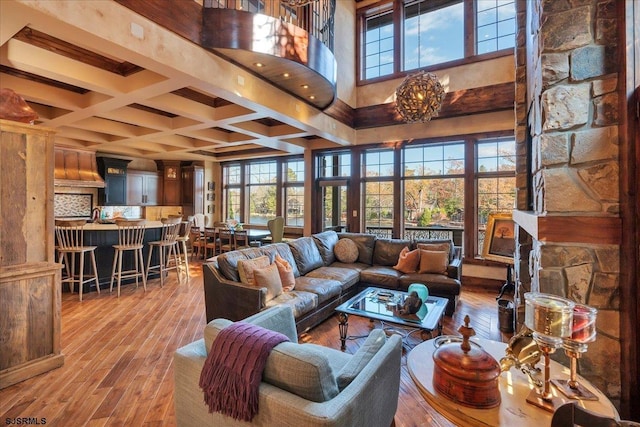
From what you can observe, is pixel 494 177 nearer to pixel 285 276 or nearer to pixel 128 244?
pixel 285 276

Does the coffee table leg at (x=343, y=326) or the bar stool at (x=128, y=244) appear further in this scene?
the bar stool at (x=128, y=244)

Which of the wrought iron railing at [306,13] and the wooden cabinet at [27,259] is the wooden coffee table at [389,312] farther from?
the wrought iron railing at [306,13]

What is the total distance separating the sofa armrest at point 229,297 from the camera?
2.93m

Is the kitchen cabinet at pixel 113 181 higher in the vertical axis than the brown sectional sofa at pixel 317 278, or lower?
higher

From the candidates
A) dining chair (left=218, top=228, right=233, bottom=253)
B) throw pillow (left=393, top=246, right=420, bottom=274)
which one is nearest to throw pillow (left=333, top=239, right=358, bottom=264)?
throw pillow (left=393, top=246, right=420, bottom=274)

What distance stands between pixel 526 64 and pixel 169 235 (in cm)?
585

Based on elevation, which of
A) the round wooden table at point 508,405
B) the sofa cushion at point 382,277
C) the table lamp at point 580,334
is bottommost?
the sofa cushion at point 382,277

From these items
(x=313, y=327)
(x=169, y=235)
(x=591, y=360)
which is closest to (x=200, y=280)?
(x=169, y=235)

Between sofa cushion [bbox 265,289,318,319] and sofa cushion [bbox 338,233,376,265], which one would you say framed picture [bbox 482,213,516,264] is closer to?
sofa cushion [bbox 338,233,376,265]

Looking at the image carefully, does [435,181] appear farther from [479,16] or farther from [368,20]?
[368,20]

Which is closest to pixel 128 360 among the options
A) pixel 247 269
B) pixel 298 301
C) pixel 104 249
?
pixel 247 269

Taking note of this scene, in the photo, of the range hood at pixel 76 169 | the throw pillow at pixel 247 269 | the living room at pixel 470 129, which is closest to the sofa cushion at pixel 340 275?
the throw pillow at pixel 247 269

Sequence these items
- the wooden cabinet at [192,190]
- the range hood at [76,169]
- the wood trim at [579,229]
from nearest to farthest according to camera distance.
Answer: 1. the wood trim at [579,229]
2. the range hood at [76,169]
3. the wooden cabinet at [192,190]

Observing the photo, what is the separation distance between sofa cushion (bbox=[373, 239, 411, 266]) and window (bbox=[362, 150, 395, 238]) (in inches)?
60.9
